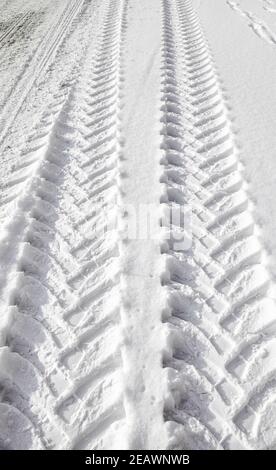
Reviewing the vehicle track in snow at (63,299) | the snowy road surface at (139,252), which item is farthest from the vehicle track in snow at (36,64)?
the vehicle track in snow at (63,299)

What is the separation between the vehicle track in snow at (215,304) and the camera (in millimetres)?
1763

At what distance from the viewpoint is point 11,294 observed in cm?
223

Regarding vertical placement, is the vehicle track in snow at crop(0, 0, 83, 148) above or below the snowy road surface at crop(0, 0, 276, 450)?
above

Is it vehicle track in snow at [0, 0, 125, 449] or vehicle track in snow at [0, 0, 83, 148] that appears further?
vehicle track in snow at [0, 0, 83, 148]

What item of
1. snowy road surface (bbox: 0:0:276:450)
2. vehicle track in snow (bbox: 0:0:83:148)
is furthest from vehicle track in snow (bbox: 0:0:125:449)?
vehicle track in snow (bbox: 0:0:83:148)

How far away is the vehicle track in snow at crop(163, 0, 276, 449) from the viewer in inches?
69.4

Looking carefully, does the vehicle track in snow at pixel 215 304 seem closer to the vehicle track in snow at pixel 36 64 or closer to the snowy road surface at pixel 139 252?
the snowy road surface at pixel 139 252

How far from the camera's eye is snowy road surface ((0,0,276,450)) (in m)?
1.79

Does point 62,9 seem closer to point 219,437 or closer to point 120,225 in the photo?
point 120,225

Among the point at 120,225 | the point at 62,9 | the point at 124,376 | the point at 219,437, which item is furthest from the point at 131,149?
the point at 62,9

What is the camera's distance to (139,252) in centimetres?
247

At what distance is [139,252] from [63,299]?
52 cm

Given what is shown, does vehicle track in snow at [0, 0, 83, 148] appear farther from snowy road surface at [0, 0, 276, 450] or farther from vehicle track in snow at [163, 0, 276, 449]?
vehicle track in snow at [163, 0, 276, 449]

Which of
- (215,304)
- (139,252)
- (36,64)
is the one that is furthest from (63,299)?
(36,64)
